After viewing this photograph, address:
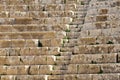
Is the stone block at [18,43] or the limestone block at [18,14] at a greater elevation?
the limestone block at [18,14]

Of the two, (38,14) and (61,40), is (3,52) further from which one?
(38,14)

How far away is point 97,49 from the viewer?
11391 mm

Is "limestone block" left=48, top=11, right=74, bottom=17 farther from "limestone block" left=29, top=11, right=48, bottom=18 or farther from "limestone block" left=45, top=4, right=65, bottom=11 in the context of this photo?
"limestone block" left=45, top=4, right=65, bottom=11

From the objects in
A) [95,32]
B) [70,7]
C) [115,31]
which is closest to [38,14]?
[70,7]

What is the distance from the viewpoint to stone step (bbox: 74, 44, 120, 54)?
11.3 m

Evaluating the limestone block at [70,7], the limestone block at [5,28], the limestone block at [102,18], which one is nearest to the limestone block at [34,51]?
the limestone block at [5,28]

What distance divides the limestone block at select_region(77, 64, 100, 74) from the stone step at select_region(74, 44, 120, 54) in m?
0.62

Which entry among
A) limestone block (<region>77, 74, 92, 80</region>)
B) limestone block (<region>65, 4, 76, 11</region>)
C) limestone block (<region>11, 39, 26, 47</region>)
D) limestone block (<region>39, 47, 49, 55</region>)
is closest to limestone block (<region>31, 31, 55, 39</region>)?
limestone block (<region>11, 39, 26, 47</region>)

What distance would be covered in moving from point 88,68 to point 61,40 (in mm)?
1697

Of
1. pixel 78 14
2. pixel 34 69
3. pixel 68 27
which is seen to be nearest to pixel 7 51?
pixel 34 69

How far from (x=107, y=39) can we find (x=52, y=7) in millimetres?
3308

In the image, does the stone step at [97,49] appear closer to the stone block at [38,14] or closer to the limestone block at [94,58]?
the limestone block at [94,58]

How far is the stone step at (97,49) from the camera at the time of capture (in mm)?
11320

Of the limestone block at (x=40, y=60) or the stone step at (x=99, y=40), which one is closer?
the limestone block at (x=40, y=60)
